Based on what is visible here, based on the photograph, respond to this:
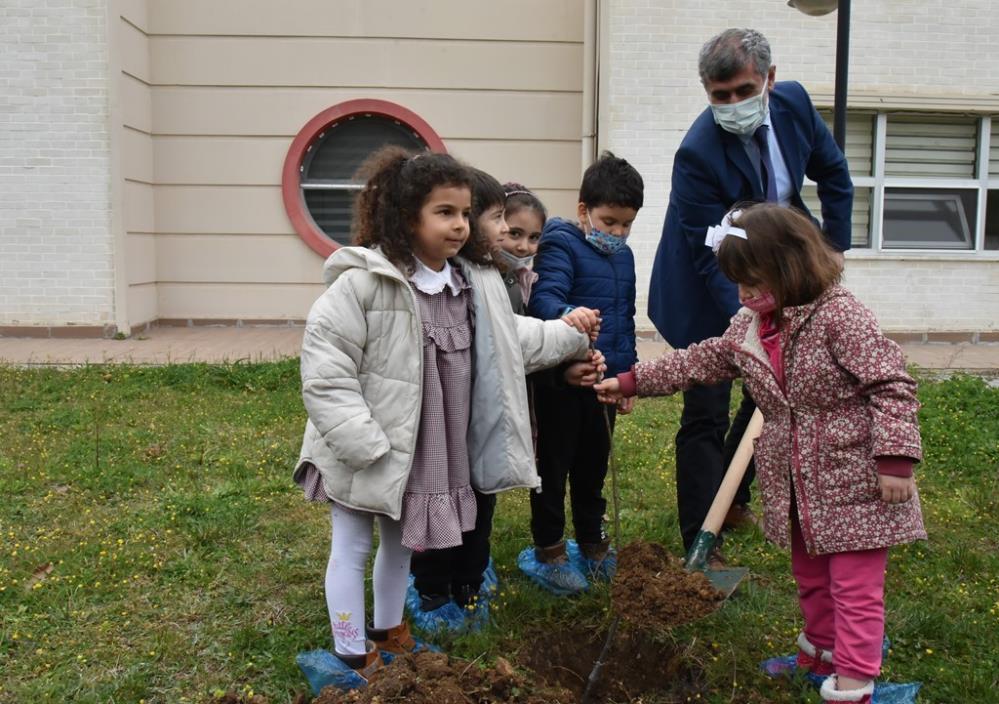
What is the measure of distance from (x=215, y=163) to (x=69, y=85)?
1.72m

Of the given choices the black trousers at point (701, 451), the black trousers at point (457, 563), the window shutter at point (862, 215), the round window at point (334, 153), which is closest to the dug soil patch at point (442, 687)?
the black trousers at point (457, 563)

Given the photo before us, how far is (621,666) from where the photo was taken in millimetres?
3000

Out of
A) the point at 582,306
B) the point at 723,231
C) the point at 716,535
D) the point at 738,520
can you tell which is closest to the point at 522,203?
the point at 582,306

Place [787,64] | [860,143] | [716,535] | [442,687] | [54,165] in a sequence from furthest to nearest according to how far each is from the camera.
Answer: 1. [860,143]
2. [787,64]
3. [54,165]
4. [716,535]
5. [442,687]

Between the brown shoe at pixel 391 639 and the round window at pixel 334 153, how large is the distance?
7914 millimetres

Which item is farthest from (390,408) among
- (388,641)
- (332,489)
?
(388,641)

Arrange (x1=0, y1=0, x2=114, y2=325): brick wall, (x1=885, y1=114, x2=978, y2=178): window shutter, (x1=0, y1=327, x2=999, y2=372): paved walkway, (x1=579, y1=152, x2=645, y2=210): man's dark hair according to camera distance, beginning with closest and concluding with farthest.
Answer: (x1=579, y1=152, x2=645, y2=210): man's dark hair < (x1=0, y1=327, x2=999, y2=372): paved walkway < (x1=0, y1=0, x2=114, y2=325): brick wall < (x1=885, y1=114, x2=978, y2=178): window shutter

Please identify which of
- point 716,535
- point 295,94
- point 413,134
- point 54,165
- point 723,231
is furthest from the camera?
point 413,134

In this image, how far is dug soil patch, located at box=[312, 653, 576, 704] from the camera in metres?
2.35

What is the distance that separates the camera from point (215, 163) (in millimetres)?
10578

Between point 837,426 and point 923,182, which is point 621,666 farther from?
point 923,182

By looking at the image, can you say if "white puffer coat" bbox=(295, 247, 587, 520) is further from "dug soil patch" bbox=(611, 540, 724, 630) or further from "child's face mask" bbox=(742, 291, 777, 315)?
"child's face mask" bbox=(742, 291, 777, 315)

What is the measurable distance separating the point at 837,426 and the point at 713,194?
110 centimetres

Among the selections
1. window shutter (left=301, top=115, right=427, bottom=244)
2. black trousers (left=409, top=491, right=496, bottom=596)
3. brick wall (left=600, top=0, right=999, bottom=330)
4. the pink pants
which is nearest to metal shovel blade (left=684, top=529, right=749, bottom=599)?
the pink pants
